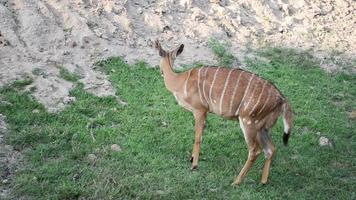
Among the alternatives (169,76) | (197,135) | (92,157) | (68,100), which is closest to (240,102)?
(197,135)

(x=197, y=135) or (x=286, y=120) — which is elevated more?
(x=286, y=120)

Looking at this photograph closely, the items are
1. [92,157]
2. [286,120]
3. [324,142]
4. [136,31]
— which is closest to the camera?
[286,120]

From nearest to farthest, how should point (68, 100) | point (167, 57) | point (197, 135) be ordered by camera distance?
point (197, 135) → point (167, 57) → point (68, 100)

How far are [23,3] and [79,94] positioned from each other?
187 cm

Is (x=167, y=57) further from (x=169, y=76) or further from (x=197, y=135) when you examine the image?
(x=197, y=135)

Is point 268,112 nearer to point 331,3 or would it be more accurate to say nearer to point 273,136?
point 273,136

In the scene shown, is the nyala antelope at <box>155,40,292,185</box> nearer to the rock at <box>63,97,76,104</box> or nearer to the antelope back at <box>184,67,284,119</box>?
the antelope back at <box>184,67,284,119</box>

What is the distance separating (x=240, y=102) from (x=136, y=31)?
3377 millimetres

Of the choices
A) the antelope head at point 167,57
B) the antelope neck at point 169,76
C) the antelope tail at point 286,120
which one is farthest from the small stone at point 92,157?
the antelope tail at point 286,120

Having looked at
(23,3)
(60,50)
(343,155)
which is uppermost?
(23,3)

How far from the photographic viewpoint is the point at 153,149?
662 cm

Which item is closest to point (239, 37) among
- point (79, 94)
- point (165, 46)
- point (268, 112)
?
point (165, 46)

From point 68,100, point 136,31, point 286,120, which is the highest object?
point 286,120

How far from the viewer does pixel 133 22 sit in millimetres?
9148
